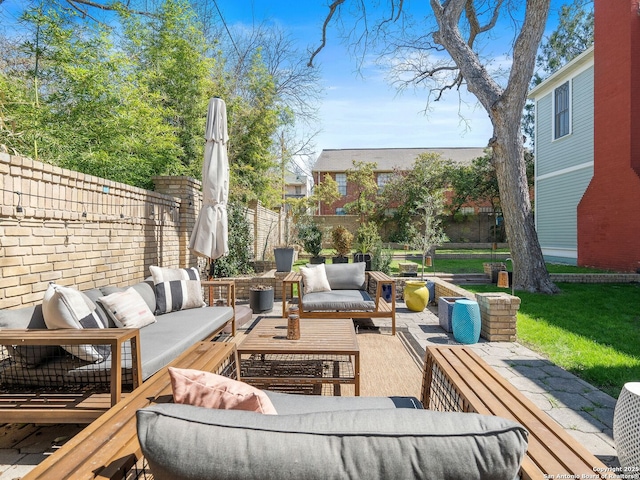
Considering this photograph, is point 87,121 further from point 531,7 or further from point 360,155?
point 360,155

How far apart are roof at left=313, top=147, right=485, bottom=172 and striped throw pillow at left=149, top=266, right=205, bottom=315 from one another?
79.3 ft

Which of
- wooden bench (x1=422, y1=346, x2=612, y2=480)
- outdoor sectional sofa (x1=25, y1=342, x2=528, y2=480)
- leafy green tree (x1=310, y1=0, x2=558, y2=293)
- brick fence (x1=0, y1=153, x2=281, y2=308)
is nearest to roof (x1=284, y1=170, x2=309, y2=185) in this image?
leafy green tree (x1=310, y1=0, x2=558, y2=293)

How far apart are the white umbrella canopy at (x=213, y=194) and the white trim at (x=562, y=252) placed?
11.4 metres

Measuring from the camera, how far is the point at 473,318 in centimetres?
445

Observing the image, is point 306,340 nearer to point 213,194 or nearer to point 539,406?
point 539,406

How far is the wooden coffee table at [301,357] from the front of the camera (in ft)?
9.15

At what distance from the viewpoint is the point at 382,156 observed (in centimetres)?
2945

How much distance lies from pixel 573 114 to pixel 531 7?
20.7 feet

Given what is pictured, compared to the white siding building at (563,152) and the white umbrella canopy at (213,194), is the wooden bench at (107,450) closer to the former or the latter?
the white umbrella canopy at (213,194)

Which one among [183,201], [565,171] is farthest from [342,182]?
[183,201]

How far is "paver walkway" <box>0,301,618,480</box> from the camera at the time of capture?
2.22 meters

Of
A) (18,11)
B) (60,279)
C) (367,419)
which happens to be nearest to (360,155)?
(18,11)

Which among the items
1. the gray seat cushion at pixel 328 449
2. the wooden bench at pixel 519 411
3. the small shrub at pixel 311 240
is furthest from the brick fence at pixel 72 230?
the small shrub at pixel 311 240

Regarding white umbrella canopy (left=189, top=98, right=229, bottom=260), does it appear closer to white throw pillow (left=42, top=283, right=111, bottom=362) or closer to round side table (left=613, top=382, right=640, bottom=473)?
white throw pillow (left=42, top=283, right=111, bottom=362)
